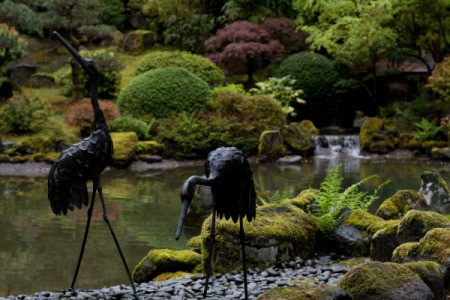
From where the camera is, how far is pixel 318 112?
25.9 meters

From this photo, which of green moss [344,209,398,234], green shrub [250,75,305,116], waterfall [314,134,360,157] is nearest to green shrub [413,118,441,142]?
waterfall [314,134,360,157]

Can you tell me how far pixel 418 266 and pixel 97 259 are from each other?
459 centimetres

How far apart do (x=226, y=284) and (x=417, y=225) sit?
198cm

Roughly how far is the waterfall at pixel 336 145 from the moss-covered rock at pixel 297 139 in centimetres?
63

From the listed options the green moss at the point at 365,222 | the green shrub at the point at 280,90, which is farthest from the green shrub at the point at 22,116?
the green moss at the point at 365,222

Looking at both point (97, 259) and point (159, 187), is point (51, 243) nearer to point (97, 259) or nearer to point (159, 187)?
point (97, 259)

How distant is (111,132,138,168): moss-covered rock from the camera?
1778 centimetres

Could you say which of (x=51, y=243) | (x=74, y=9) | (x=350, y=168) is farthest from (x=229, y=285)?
(x=74, y=9)

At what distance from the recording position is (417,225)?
22.2ft

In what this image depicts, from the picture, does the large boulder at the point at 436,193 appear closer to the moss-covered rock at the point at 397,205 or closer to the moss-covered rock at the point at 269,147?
the moss-covered rock at the point at 397,205

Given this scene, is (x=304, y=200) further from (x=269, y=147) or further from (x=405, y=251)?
(x=269, y=147)

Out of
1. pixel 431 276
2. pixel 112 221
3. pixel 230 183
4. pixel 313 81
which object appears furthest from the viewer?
pixel 313 81

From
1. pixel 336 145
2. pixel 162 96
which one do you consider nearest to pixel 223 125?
pixel 162 96

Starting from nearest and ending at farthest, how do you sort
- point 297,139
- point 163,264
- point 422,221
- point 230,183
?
1. point 230,183
2. point 422,221
3. point 163,264
4. point 297,139
